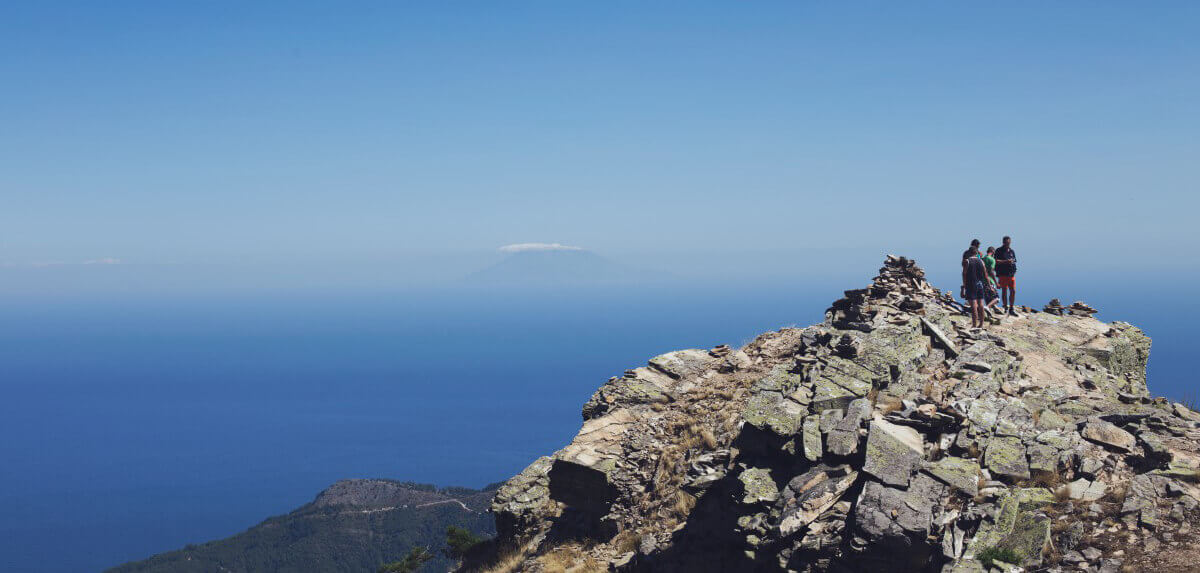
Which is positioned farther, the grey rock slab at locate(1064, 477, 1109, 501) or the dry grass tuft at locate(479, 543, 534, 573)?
the dry grass tuft at locate(479, 543, 534, 573)

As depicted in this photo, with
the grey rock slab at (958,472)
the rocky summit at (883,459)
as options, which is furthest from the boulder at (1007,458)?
the grey rock slab at (958,472)

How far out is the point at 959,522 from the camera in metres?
14.3

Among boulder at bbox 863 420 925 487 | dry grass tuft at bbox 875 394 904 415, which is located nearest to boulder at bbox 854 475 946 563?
boulder at bbox 863 420 925 487

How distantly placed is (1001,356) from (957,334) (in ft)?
7.69

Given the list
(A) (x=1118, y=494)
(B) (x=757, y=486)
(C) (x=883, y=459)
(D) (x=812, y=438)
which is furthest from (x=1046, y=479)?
(B) (x=757, y=486)

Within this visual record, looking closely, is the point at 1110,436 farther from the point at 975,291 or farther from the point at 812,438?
the point at 975,291

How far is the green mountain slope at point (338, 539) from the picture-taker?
6166 inches

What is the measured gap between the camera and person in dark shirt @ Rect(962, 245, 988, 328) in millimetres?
26281

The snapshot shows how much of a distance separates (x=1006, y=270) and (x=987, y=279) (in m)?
1.18

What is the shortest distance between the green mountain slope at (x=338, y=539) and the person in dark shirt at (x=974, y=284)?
132274 mm

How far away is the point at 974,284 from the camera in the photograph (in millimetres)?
26328

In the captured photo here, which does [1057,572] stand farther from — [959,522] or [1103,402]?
[1103,402]

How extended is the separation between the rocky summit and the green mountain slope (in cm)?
12874

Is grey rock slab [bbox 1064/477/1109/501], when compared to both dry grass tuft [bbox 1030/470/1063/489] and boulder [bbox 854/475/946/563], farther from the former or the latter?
boulder [bbox 854/475/946/563]
